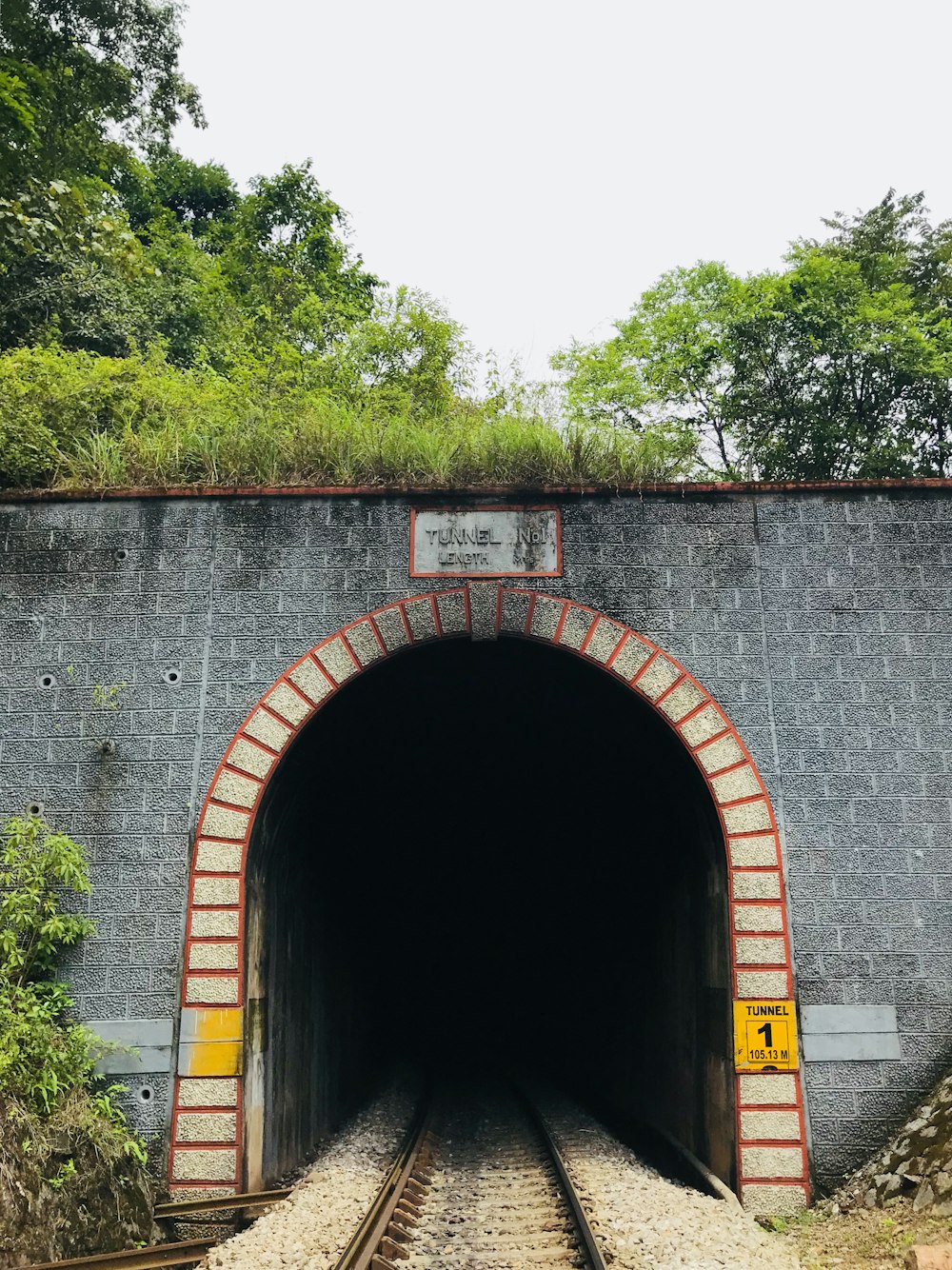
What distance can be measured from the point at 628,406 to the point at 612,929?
33.2 feet

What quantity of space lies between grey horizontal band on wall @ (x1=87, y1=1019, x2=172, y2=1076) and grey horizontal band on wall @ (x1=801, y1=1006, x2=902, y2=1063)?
13.8 feet

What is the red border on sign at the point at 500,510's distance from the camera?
7.96m

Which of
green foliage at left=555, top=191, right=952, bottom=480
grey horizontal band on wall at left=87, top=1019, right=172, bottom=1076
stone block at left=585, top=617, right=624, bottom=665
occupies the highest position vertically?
green foliage at left=555, top=191, right=952, bottom=480

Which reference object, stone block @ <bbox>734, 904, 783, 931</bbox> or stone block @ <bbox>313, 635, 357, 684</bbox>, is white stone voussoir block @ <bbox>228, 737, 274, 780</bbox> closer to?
stone block @ <bbox>313, 635, 357, 684</bbox>

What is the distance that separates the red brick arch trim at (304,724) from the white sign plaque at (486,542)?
0.17 metres

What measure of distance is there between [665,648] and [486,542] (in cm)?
157

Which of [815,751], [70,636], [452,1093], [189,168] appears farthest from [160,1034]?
[189,168]

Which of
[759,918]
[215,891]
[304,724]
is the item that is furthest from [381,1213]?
[304,724]

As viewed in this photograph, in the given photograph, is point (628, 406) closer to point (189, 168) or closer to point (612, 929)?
point (612, 929)

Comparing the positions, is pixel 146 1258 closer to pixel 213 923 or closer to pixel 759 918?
pixel 213 923

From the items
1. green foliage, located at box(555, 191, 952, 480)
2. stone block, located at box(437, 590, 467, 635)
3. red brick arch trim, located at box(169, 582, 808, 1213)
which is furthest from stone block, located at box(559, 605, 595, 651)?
green foliage, located at box(555, 191, 952, 480)

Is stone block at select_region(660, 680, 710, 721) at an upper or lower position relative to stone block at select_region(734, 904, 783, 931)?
upper

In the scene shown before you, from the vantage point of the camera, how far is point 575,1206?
6.48m

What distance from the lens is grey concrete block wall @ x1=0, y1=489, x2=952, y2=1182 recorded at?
715 cm
